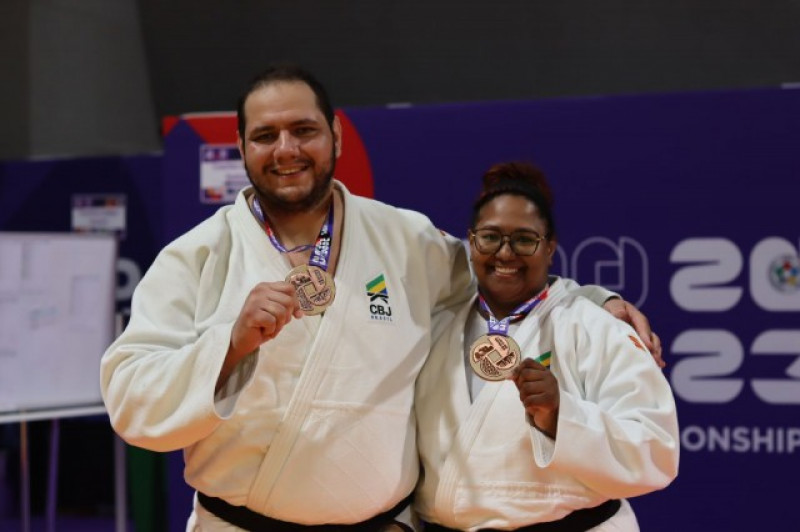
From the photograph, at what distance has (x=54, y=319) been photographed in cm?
385

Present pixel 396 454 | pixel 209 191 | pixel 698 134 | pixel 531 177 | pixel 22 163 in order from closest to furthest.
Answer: pixel 396 454, pixel 531 177, pixel 698 134, pixel 209 191, pixel 22 163

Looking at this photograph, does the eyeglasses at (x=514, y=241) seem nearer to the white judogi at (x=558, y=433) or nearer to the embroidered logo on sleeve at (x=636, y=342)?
the white judogi at (x=558, y=433)

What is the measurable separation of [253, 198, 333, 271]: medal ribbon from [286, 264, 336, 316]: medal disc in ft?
0.25

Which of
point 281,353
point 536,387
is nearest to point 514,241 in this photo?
point 536,387

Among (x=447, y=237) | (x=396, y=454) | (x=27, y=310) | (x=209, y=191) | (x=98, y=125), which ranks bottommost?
(x=396, y=454)

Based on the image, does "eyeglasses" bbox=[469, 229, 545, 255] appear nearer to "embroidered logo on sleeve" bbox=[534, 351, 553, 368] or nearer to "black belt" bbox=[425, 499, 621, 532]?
"embroidered logo on sleeve" bbox=[534, 351, 553, 368]

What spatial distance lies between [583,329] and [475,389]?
0.91ft

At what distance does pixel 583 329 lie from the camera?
207 cm

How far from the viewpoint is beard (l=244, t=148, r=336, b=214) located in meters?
2.04

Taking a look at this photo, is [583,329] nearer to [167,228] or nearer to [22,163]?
[167,228]

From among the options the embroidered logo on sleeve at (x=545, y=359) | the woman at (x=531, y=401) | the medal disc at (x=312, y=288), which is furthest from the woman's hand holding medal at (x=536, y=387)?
the medal disc at (x=312, y=288)

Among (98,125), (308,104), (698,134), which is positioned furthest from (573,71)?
(308,104)

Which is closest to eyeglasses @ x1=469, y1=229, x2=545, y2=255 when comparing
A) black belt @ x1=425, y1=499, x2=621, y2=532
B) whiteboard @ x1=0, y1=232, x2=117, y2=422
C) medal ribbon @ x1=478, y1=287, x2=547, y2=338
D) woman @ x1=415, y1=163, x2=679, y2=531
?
woman @ x1=415, y1=163, x2=679, y2=531

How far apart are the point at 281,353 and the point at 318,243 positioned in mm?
292
